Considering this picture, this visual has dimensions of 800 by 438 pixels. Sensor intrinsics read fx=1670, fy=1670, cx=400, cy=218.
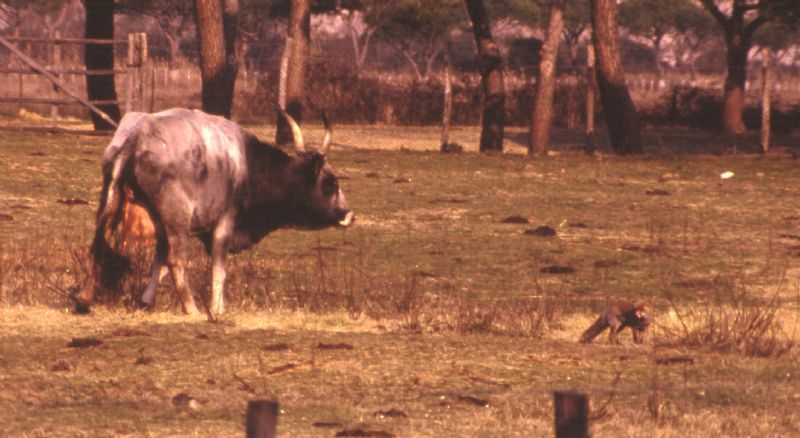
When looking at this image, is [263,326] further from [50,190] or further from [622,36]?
[622,36]

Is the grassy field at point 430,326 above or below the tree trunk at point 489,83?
below

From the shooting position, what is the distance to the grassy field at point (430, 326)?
9.27 m

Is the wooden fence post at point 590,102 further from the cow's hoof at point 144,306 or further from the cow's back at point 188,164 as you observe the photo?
the cow's hoof at point 144,306

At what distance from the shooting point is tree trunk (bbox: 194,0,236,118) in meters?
32.9

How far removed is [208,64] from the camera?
33.2 m

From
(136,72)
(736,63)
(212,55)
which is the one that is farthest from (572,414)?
(736,63)

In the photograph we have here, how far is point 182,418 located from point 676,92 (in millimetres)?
42694

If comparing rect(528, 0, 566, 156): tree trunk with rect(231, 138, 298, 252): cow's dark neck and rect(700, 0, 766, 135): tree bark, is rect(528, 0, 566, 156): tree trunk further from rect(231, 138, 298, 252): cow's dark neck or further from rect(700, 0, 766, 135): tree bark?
rect(231, 138, 298, 252): cow's dark neck

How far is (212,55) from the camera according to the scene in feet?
109

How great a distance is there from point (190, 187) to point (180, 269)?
2.05 ft

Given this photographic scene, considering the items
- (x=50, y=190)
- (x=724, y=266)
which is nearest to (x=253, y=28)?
(x=50, y=190)

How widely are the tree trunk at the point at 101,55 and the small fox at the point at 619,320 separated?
26579mm

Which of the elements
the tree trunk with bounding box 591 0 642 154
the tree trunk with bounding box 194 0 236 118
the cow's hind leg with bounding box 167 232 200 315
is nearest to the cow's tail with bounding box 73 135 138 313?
the cow's hind leg with bounding box 167 232 200 315

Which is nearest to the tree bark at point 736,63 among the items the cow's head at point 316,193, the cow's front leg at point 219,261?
the cow's head at point 316,193
